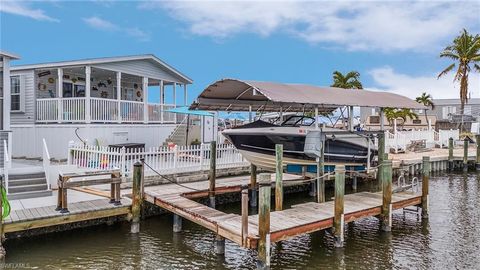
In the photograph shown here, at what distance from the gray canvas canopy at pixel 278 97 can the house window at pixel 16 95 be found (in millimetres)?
9917

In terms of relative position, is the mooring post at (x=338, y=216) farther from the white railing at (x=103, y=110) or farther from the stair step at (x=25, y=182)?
the white railing at (x=103, y=110)

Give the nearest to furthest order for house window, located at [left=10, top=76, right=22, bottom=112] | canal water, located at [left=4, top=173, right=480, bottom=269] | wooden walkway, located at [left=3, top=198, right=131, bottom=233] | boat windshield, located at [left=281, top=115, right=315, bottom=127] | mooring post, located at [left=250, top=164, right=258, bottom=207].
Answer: canal water, located at [left=4, top=173, right=480, bottom=269] → wooden walkway, located at [left=3, top=198, right=131, bottom=233] → boat windshield, located at [left=281, top=115, right=315, bottom=127] → mooring post, located at [left=250, top=164, right=258, bottom=207] → house window, located at [left=10, top=76, right=22, bottom=112]

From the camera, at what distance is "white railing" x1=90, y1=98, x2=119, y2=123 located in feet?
53.5

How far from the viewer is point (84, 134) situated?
52.5 ft

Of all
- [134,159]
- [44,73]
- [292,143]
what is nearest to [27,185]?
[134,159]

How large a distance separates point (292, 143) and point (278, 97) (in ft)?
10.3

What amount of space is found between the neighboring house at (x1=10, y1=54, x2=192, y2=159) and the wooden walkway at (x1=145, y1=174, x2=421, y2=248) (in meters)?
5.91

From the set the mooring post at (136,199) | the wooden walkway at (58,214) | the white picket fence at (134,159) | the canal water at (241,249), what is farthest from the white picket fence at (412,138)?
the wooden walkway at (58,214)

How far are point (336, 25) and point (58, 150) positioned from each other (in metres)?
16.8

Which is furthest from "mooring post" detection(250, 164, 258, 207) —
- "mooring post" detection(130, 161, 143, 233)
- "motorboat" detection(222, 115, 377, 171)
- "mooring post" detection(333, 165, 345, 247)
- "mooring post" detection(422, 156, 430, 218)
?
"mooring post" detection(422, 156, 430, 218)

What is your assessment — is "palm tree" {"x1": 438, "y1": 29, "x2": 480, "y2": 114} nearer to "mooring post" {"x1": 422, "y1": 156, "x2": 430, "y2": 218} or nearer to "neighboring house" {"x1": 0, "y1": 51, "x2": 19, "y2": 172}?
"mooring post" {"x1": 422, "y1": 156, "x2": 430, "y2": 218}

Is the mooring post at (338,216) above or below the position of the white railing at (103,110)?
below

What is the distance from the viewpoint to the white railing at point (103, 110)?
16297 millimetres

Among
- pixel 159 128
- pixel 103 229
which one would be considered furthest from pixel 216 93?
pixel 159 128
